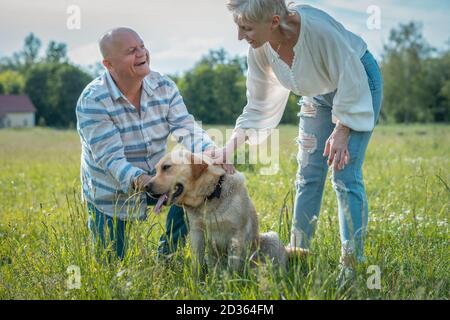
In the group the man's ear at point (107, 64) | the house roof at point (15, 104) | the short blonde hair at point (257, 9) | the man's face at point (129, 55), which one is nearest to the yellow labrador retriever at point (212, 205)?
the man's face at point (129, 55)

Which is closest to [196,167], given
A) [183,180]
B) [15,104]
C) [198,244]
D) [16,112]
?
[183,180]

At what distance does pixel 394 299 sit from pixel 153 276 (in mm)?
1580

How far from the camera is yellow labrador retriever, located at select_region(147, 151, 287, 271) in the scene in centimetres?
432

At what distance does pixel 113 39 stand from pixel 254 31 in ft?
Result: 3.95

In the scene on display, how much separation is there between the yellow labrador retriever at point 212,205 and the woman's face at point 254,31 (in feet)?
3.38

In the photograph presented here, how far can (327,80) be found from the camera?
4.19 metres

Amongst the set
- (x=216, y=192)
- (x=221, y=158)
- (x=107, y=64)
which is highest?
(x=107, y=64)

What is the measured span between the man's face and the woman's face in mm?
895

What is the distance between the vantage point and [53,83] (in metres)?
54.6

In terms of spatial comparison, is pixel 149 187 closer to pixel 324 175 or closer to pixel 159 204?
pixel 159 204

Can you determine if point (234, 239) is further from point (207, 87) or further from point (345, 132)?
point (207, 87)

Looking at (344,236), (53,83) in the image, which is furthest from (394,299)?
(53,83)

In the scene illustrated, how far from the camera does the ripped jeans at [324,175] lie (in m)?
4.07
